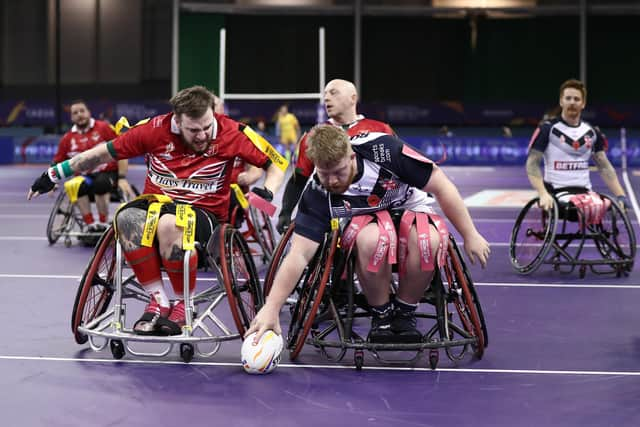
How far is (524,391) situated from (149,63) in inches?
1123

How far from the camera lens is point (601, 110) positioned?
94.7ft

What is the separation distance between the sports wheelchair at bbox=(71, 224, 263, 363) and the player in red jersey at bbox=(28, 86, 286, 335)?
0.09m

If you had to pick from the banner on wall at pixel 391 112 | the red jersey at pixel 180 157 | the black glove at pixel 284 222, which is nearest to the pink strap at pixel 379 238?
the red jersey at pixel 180 157

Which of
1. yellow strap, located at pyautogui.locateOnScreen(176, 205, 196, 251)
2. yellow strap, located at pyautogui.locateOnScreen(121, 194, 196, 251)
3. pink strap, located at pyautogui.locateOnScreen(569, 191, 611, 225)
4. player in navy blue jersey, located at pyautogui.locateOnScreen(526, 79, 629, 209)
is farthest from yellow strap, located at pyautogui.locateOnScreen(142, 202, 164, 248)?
pink strap, located at pyautogui.locateOnScreen(569, 191, 611, 225)

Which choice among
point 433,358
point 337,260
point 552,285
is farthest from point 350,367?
point 552,285

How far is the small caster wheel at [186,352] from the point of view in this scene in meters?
4.98

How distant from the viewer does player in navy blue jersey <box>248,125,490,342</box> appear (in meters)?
4.75

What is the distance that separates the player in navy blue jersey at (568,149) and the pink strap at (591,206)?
0.12 m

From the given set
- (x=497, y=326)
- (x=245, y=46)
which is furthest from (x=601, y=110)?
(x=497, y=326)

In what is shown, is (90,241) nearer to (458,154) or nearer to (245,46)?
(458,154)

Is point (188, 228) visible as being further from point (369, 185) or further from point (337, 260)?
point (369, 185)

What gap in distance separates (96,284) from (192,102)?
0.97 metres

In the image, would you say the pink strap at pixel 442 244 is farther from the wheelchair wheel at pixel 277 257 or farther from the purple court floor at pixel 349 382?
the wheelchair wheel at pixel 277 257

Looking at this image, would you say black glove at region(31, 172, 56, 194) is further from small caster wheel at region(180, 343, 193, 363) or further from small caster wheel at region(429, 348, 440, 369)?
small caster wheel at region(429, 348, 440, 369)
